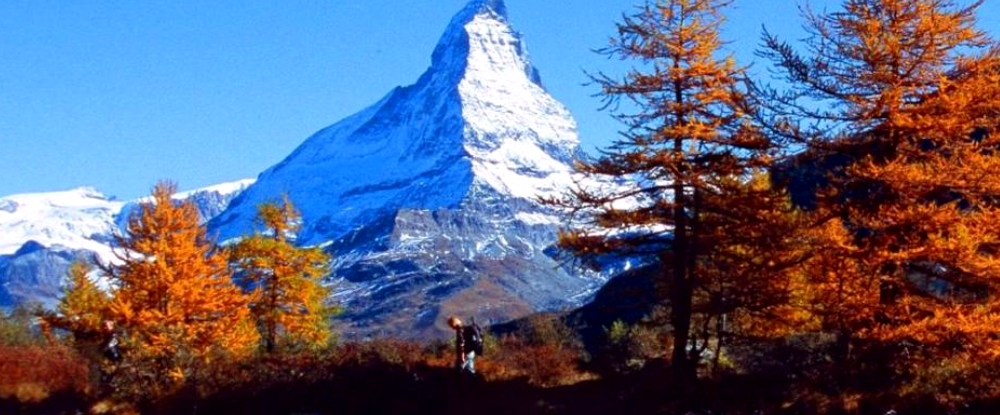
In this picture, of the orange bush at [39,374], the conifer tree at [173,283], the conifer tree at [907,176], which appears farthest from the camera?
the conifer tree at [173,283]

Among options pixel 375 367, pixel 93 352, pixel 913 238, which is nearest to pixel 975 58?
pixel 913 238

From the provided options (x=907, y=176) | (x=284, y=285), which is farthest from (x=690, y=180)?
(x=284, y=285)

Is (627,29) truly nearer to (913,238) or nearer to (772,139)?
(772,139)

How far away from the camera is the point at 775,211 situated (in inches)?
833

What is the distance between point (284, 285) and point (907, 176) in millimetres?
27114

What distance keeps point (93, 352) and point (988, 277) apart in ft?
62.4

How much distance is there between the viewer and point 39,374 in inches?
973

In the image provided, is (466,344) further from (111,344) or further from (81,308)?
(81,308)

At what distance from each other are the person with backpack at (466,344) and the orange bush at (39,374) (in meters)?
8.10

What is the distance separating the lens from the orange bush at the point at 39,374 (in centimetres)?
2292

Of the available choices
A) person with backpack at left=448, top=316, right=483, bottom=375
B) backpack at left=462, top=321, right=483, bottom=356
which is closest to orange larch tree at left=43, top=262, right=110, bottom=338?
person with backpack at left=448, top=316, right=483, bottom=375

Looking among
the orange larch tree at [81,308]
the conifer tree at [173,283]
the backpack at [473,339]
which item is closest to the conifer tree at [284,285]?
the orange larch tree at [81,308]

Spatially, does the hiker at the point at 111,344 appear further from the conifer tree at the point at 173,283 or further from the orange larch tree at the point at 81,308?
the conifer tree at the point at 173,283

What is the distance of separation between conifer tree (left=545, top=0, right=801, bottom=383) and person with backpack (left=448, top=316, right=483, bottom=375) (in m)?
3.25
